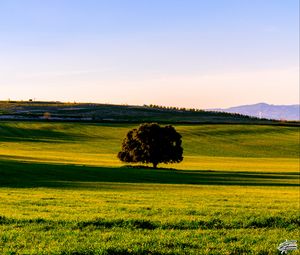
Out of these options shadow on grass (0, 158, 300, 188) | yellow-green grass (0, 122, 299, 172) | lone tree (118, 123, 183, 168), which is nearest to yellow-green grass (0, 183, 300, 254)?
shadow on grass (0, 158, 300, 188)

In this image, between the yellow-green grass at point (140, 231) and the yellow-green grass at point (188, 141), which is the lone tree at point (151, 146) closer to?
the yellow-green grass at point (188, 141)

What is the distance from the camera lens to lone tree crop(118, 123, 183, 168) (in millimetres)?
79625

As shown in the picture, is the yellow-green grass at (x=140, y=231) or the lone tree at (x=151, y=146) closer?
the yellow-green grass at (x=140, y=231)

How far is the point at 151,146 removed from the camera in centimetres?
7919

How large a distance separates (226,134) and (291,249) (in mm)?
136745

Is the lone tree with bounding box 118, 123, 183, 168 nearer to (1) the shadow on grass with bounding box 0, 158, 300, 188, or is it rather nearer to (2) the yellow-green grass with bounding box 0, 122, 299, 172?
(1) the shadow on grass with bounding box 0, 158, 300, 188

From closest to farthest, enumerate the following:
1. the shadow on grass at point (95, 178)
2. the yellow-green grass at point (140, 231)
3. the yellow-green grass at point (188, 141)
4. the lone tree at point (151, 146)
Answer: the yellow-green grass at point (140, 231)
the shadow on grass at point (95, 178)
the lone tree at point (151, 146)
the yellow-green grass at point (188, 141)

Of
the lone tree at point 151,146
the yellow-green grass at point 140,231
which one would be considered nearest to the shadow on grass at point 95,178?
the lone tree at point 151,146

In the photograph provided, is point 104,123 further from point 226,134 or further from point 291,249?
point 291,249

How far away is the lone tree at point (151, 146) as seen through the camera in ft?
261

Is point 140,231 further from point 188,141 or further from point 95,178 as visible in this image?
point 188,141

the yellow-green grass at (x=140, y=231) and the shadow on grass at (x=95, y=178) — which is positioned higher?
the yellow-green grass at (x=140, y=231)

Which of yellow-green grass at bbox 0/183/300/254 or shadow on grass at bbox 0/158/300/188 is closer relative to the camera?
yellow-green grass at bbox 0/183/300/254

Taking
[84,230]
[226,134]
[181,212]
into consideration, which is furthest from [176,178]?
[226,134]
